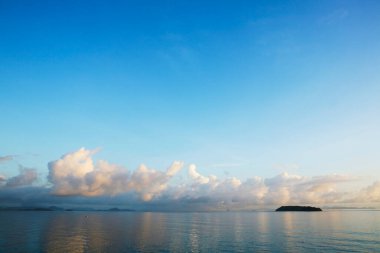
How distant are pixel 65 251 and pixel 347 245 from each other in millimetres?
85586

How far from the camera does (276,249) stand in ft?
279

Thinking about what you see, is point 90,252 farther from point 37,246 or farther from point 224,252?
point 224,252

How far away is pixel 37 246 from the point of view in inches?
3602

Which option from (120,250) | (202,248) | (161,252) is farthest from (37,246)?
(202,248)

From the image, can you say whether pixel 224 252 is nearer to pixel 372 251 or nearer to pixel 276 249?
pixel 276 249

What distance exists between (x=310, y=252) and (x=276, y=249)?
366 inches

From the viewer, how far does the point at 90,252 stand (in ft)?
269

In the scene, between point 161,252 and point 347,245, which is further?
point 347,245

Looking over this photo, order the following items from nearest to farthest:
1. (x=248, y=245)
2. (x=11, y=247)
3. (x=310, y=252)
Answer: (x=310, y=252)
(x=11, y=247)
(x=248, y=245)

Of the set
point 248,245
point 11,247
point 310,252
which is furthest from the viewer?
point 248,245

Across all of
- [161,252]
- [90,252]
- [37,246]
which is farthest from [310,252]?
[37,246]

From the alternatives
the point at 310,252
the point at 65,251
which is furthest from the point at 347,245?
the point at 65,251

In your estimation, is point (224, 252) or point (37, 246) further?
point (37, 246)

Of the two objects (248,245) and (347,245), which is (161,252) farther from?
(347,245)
